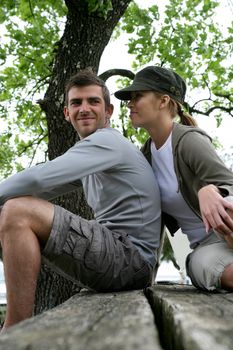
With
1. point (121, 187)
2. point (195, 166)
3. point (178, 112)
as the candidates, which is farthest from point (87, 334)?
point (178, 112)

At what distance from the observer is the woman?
231 centimetres

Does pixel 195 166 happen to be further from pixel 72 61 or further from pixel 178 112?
pixel 72 61

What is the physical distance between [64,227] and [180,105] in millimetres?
1269

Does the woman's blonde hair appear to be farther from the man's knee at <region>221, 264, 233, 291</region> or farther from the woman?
the man's knee at <region>221, 264, 233, 291</region>

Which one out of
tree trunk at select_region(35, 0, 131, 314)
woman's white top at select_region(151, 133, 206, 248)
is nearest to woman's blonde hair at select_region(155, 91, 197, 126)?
woman's white top at select_region(151, 133, 206, 248)

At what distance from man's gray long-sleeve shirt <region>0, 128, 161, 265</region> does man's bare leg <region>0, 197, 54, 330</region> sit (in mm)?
369

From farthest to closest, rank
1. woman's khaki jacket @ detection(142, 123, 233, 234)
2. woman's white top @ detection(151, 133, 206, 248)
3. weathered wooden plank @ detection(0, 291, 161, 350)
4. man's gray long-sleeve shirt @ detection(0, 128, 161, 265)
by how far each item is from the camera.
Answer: woman's white top @ detection(151, 133, 206, 248)
man's gray long-sleeve shirt @ detection(0, 128, 161, 265)
woman's khaki jacket @ detection(142, 123, 233, 234)
weathered wooden plank @ detection(0, 291, 161, 350)

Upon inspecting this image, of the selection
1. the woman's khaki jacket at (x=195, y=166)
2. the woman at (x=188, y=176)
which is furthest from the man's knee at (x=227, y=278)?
the woman's khaki jacket at (x=195, y=166)

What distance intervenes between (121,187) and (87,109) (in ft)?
2.41

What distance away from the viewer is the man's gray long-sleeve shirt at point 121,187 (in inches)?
104

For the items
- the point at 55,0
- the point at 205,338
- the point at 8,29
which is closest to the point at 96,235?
the point at 205,338

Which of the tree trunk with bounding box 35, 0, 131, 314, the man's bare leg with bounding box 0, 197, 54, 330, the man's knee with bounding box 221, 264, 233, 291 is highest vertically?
the tree trunk with bounding box 35, 0, 131, 314

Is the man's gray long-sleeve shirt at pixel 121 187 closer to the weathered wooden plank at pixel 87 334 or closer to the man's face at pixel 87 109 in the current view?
the man's face at pixel 87 109

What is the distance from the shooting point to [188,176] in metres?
2.58
